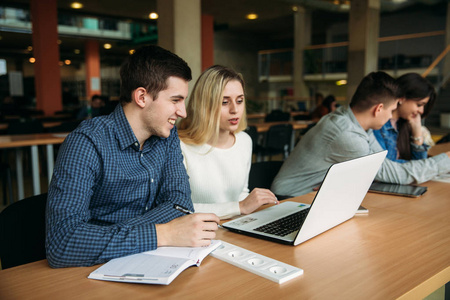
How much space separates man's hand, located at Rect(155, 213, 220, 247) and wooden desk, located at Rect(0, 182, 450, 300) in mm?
72

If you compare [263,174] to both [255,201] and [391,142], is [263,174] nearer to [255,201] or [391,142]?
[255,201]

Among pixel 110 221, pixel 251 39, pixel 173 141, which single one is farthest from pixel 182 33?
pixel 251 39

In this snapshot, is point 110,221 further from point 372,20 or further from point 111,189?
point 372,20

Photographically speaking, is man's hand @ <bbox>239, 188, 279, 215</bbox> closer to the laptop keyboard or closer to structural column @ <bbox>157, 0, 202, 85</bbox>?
the laptop keyboard

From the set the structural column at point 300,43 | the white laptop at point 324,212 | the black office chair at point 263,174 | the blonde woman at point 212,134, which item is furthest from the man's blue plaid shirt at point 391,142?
Result: the structural column at point 300,43

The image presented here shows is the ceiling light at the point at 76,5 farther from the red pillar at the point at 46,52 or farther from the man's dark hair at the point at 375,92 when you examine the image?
the man's dark hair at the point at 375,92

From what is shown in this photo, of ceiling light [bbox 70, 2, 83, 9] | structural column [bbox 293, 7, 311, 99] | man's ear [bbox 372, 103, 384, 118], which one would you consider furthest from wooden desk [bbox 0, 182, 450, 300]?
structural column [bbox 293, 7, 311, 99]

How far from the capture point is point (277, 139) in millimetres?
5488

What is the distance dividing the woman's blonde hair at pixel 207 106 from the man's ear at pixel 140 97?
1.89 ft

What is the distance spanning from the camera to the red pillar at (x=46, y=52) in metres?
7.54

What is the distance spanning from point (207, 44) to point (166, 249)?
861 cm

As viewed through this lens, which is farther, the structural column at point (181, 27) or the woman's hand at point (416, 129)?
the structural column at point (181, 27)

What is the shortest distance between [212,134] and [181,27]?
125 inches

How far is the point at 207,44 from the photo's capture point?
30.4 ft
